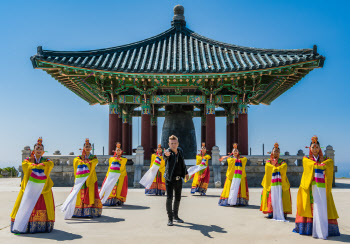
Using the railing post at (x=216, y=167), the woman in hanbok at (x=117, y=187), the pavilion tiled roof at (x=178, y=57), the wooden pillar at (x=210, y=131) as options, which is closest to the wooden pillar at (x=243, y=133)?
the wooden pillar at (x=210, y=131)

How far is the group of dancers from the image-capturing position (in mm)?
6074

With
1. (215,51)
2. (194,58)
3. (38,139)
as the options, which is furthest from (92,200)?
(215,51)

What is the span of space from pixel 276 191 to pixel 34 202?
4.84 m

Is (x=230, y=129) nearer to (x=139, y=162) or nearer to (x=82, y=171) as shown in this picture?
(x=139, y=162)

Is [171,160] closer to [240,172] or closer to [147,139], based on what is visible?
[240,172]

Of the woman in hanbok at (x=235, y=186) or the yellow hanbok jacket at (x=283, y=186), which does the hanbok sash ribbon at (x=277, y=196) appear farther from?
the woman in hanbok at (x=235, y=186)

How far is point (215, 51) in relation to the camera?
18547mm

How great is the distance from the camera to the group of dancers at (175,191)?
239 inches

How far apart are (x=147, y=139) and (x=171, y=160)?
9.91 m

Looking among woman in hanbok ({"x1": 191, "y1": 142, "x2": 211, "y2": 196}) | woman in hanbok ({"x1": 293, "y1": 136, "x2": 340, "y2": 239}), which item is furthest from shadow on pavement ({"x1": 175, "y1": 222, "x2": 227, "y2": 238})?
woman in hanbok ({"x1": 191, "y1": 142, "x2": 211, "y2": 196})

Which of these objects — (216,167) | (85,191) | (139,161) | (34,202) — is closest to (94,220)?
(85,191)

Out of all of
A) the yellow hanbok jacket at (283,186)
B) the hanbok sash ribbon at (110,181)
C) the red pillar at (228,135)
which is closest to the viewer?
the yellow hanbok jacket at (283,186)

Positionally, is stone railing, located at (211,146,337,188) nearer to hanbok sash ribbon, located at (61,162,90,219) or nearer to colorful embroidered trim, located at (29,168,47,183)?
hanbok sash ribbon, located at (61,162,90,219)

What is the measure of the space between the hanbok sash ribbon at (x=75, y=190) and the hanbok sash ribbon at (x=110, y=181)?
5.76 ft
